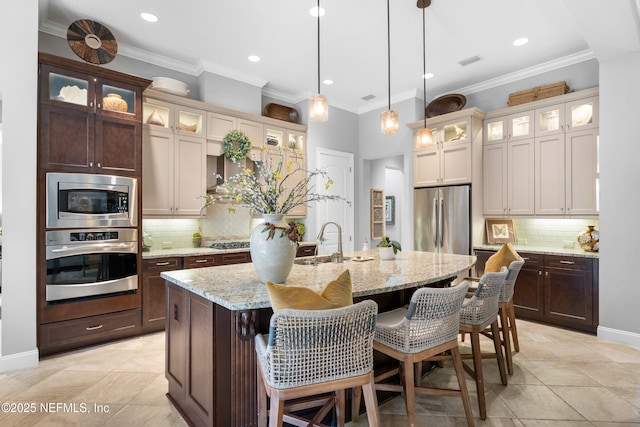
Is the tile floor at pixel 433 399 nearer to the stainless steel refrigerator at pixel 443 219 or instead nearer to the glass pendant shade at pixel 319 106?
the stainless steel refrigerator at pixel 443 219

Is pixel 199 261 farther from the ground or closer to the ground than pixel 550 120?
closer to the ground

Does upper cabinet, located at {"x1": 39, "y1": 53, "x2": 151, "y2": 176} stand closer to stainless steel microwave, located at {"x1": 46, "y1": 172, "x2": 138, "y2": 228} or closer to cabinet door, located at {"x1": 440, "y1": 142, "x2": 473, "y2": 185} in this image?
stainless steel microwave, located at {"x1": 46, "y1": 172, "x2": 138, "y2": 228}

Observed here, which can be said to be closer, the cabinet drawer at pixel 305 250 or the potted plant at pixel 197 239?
the potted plant at pixel 197 239

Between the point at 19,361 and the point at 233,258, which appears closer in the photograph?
the point at 19,361

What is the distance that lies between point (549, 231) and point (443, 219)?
1.35 m

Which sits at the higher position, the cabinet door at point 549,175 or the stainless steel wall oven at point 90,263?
the cabinet door at point 549,175

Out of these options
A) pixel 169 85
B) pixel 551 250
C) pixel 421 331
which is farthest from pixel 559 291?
pixel 169 85

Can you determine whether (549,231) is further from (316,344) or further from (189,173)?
(189,173)

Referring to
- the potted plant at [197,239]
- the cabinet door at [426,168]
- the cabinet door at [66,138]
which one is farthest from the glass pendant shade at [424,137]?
the cabinet door at [66,138]

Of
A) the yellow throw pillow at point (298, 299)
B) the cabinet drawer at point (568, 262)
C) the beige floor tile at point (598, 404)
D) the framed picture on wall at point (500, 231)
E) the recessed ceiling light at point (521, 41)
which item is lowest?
the beige floor tile at point (598, 404)

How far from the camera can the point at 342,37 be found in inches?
152

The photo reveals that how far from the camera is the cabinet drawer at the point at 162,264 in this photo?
3693mm

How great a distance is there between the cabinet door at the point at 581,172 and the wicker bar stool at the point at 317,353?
382 cm

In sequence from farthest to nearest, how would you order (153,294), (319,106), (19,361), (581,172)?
(581,172) → (153,294) → (19,361) → (319,106)
